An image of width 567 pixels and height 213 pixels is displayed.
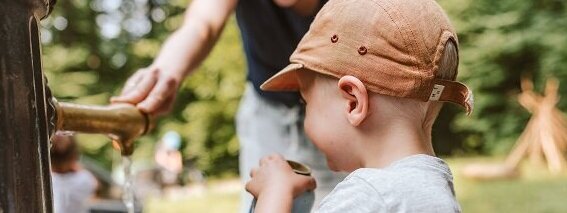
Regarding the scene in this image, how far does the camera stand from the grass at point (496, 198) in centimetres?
696

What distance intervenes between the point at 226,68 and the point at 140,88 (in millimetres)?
14818

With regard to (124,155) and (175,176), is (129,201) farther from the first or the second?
(175,176)

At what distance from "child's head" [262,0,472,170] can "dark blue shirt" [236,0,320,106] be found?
83 centimetres

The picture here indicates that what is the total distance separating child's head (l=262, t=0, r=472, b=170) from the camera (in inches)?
45.4

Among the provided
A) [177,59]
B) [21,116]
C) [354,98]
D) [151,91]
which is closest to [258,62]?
[177,59]

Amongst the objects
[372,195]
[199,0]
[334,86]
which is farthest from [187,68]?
[372,195]

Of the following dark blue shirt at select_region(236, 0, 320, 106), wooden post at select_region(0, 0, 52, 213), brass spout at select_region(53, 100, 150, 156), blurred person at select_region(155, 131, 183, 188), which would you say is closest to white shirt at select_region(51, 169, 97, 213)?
dark blue shirt at select_region(236, 0, 320, 106)

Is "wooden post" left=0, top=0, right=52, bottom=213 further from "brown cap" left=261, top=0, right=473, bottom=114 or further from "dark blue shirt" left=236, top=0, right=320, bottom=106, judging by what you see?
"dark blue shirt" left=236, top=0, right=320, bottom=106

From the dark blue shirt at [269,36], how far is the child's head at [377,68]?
829 millimetres

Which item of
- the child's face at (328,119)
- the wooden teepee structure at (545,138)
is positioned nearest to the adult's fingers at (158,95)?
the child's face at (328,119)

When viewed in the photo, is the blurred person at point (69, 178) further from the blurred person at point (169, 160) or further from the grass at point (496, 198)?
the blurred person at point (169, 160)

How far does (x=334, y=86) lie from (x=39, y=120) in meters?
0.42

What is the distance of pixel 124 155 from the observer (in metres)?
1.64

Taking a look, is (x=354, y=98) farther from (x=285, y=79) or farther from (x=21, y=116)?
(x=21, y=116)
